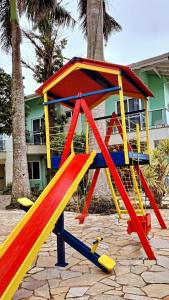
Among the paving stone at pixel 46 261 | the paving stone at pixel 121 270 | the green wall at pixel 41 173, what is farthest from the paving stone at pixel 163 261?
the green wall at pixel 41 173

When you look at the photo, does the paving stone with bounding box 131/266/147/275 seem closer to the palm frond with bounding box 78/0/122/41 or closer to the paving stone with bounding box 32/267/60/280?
the paving stone with bounding box 32/267/60/280

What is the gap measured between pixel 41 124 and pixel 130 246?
19.6 m

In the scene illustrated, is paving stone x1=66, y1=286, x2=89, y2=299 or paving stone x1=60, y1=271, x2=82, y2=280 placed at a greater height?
paving stone x1=66, y1=286, x2=89, y2=299

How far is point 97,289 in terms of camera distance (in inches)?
171

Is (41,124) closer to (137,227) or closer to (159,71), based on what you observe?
(159,71)

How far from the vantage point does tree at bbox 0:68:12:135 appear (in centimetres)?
1830

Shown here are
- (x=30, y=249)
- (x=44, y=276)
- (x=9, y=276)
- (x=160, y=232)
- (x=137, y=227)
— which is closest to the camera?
(x=9, y=276)

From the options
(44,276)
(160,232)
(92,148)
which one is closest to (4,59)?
(92,148)

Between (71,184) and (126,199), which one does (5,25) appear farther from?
(126,199)

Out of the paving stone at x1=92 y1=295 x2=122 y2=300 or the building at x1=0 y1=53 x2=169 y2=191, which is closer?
the paving stone at x1=92 y1=295 x2=122 y2=300

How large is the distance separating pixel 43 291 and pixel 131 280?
1.30 m

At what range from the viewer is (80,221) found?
882cm

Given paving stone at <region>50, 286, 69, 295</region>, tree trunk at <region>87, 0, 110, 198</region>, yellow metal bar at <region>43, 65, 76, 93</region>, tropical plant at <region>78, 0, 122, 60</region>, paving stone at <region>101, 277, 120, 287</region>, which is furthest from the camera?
tropical plant at <region>78, 0, 122, 60</region>

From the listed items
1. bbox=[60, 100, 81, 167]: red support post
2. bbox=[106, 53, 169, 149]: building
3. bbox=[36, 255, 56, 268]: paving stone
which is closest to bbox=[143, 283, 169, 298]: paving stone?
bbox=[36, 255, 56, 268]: paving stone
